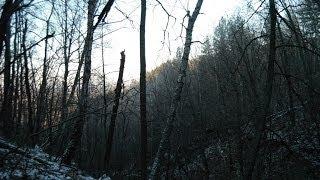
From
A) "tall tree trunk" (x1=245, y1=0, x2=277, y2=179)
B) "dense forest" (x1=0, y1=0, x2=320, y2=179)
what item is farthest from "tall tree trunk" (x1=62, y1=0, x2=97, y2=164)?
"tall tree trunk" (x1=245, y1=0, x2=277, y2=179)

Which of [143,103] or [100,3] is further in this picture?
[100,3]

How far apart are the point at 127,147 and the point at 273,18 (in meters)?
35.9

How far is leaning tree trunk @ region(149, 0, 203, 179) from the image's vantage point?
9.43m

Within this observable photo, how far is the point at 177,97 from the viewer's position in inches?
388

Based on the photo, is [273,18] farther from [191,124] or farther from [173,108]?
[191,124]

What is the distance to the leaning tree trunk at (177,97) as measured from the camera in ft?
31.0

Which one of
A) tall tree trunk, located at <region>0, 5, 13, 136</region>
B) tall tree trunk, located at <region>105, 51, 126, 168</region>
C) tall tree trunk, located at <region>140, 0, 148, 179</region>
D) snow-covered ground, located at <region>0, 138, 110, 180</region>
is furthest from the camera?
tall tree trunk, located at <region>105, 51, 126, 168</region>

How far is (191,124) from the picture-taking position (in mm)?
30688

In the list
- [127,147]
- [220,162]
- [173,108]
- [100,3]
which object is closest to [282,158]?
[220,162]

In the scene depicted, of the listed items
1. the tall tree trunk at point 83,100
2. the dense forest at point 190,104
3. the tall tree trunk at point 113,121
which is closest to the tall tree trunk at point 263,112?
the dense forest at point 190,104

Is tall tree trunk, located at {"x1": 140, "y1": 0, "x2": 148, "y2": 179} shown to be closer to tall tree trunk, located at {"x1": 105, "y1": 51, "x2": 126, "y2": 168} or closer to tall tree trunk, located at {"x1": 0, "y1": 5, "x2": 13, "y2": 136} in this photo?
tall tree trunk, located at {"x1": 0, "y1": 5, "x2": 13, "y2": 136}

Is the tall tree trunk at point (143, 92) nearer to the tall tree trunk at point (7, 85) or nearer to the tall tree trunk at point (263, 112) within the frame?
the tall tree trunk at point (7, 85)

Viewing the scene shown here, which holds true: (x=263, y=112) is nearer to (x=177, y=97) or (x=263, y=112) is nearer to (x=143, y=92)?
(x=143, y=92)

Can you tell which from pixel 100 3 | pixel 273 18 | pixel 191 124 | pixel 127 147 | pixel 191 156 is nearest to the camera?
pixel 273 18
